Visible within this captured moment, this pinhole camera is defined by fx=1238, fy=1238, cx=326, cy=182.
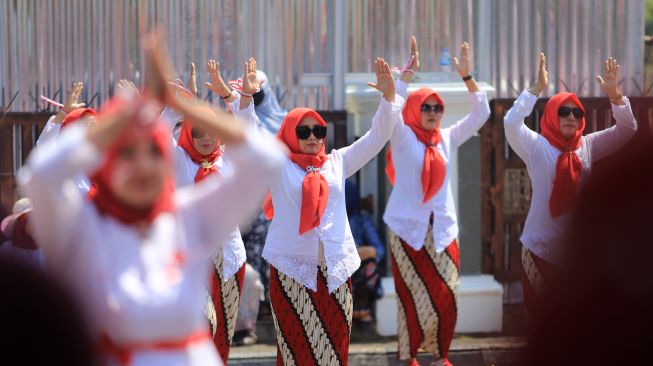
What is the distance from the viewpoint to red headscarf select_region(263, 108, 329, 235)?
649 cm

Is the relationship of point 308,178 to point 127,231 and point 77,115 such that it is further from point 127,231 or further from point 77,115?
point 127,231

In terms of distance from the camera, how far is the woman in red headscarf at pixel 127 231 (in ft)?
11.6

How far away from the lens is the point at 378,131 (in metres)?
6.76

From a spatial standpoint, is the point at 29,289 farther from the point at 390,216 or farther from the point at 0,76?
the point at 0,76

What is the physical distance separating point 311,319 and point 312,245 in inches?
16.0

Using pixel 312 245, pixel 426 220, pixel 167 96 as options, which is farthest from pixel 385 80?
pixel 167 96

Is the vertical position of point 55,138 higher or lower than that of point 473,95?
lower

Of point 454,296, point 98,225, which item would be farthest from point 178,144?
point 98,225

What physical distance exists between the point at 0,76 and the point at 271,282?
3605 mm

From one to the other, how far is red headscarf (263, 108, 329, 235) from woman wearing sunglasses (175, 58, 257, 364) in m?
0.30

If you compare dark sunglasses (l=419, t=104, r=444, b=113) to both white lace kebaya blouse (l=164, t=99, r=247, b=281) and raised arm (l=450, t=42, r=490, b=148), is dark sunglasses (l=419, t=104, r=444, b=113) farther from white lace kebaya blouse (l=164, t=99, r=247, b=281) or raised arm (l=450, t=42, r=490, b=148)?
white lace kebaya blouse (l=164, t=99, r=247, b=281)

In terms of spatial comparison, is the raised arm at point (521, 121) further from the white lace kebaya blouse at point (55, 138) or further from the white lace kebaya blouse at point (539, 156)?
the white lace kebaya blouse at point (55, 138)

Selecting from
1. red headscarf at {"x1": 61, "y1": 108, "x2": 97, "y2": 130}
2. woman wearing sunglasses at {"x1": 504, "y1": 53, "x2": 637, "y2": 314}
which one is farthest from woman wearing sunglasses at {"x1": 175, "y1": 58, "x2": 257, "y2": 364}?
woman wearing sunglasses at {"x1": 504, "y1": 53, "x2": 637, "y2": 314}

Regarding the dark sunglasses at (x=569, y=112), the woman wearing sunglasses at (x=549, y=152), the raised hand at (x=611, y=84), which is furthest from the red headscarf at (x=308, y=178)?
the raised hand at (x=611, y=84)
